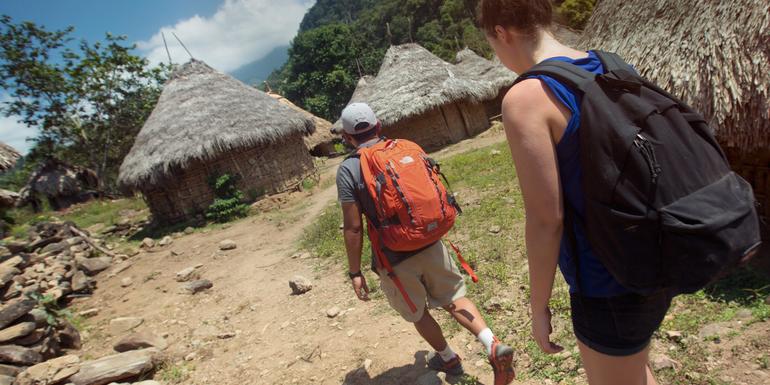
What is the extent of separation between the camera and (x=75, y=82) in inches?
696

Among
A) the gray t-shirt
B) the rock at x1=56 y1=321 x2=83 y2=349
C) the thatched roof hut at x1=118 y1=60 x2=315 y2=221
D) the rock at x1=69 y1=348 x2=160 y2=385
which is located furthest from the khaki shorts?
the thatched roof hut at x1=118 y1=60 x2=315 y2=221

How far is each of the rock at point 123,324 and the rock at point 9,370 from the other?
3.46 ft

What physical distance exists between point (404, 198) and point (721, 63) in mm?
2798

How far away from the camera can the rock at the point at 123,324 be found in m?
4.43

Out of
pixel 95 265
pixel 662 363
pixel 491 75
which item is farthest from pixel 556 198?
pixel 491 75

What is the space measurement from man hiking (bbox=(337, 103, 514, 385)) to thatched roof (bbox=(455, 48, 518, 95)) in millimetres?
11767

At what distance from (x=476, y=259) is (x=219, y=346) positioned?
2460 millimetres

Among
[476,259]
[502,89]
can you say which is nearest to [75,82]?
[502,89]

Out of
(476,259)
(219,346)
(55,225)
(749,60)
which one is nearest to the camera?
(749,60)

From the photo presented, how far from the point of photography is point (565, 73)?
40.4 inches

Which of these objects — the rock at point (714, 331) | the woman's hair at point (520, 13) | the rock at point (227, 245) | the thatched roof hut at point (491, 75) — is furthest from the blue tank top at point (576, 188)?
the thatched roof hut at point (491, 75)

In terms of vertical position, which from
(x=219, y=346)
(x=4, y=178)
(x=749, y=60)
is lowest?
(x=219, y=346)

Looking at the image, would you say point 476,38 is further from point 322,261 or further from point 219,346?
point 219,346

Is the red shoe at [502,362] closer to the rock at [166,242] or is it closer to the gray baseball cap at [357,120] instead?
the gray baseball cap at [357,120]
